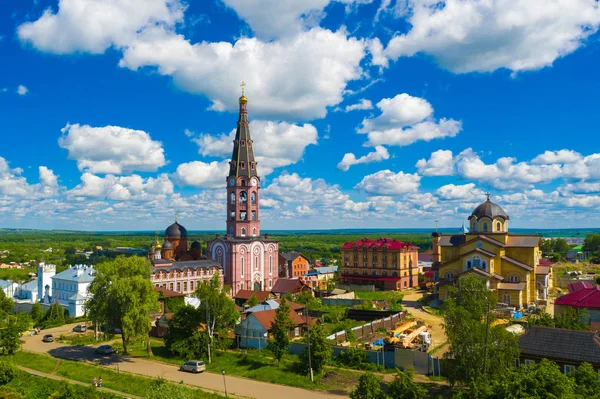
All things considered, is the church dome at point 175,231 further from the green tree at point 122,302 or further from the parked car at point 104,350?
the parked car at point 104,350

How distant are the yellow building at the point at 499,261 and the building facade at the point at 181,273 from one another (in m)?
24.9

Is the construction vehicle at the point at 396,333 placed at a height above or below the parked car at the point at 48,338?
above

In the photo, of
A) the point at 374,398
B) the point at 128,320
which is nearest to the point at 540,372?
the point at 374,398

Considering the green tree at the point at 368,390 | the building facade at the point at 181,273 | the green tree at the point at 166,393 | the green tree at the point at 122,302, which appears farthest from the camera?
the building facade at the point at 181,273

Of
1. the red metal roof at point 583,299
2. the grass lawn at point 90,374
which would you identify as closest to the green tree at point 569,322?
the red metal roof at point 583,299

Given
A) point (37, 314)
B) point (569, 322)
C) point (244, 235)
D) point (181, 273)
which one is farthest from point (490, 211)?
point (37, 314)

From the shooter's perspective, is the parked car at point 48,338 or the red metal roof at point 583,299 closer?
the red metal roof at point 583,299

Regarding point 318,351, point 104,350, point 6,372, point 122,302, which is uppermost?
point 122,302

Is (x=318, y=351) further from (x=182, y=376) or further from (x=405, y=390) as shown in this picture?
(x=405, y=390)

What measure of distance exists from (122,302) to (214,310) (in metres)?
5.76

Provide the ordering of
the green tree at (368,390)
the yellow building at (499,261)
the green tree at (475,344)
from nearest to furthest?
1. the green tree at (368,390)
2. the green tree at (475,344)
3. the yellow building at (499,261)

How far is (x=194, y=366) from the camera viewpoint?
89.5 ft

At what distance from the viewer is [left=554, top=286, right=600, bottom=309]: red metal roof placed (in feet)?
112

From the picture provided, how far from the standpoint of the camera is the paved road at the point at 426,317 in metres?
33.2
